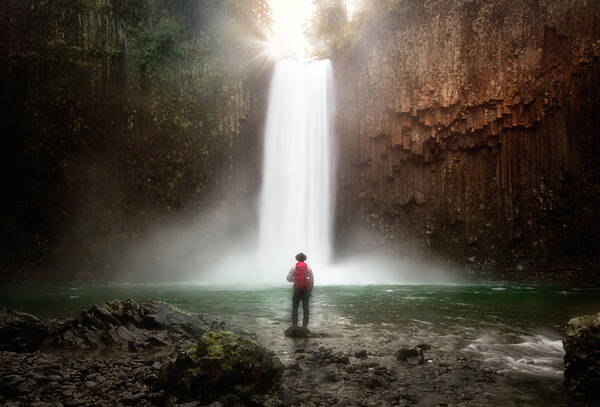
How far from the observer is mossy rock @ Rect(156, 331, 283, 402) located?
156 inches

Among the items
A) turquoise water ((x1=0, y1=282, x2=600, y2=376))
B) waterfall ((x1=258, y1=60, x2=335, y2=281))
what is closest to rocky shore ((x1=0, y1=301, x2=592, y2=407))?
turquoise water ((x1=0, y1=282, x2=600, y2=376))

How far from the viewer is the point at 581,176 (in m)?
16.7

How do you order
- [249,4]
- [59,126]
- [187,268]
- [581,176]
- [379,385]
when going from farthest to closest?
[249,4], [187,268], [59,126], [581,176], [379,385]

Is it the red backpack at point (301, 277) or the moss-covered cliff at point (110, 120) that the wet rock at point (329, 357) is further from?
the moss-covered cliff at point (110, 120)

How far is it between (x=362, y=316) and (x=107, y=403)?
252 inches

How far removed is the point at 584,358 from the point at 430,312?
5.61 m

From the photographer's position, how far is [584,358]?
418 centimetres

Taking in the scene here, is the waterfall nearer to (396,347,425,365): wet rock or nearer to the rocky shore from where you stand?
the rocky shore

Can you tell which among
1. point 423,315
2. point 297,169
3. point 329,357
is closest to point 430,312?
point 423,315

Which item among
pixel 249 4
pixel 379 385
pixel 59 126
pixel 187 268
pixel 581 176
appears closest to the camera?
pixel 379 385

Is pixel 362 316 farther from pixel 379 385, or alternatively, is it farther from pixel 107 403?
pixel 107 403

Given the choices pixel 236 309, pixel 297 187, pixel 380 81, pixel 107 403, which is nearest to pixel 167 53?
pixel 297 187

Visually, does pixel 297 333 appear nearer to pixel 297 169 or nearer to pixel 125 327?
pixel 125 327

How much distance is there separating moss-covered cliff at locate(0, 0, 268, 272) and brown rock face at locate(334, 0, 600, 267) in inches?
320
